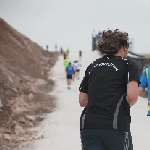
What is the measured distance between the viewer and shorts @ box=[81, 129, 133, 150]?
11.5ft

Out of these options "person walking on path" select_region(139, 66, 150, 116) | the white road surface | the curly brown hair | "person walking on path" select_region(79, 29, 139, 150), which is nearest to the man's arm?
"person walking on path" select_region(79, 29, 139, 150)

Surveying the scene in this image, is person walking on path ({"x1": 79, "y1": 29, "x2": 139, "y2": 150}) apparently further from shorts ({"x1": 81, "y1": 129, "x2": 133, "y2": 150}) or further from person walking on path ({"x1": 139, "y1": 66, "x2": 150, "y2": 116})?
person walking on path ({"x1": 139, "y1": 66, "x2": 150, "y2": 116})

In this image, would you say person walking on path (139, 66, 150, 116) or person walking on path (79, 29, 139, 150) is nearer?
person walking on path (79, 29, 139, 150)

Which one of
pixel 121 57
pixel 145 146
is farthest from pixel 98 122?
pixel 145 146

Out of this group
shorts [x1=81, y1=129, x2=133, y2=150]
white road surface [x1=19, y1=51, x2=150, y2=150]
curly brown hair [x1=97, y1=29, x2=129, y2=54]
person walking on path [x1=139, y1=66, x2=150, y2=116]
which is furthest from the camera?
white road surface [x1=19, y1=51, x2=150, y2=150]

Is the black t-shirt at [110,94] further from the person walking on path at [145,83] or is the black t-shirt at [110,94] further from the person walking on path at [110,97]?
the person walking on path at [145,83]

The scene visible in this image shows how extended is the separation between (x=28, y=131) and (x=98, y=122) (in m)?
7.30

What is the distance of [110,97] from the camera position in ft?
11.7

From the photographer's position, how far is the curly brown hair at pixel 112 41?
3659 mm

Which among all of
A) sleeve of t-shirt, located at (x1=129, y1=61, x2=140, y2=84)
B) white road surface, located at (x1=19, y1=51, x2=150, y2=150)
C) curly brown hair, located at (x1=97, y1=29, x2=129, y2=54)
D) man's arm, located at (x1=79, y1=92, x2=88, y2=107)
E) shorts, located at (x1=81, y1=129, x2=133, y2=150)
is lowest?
white road surface, located at (x1=19, y1=51, x2=150, y2=150)

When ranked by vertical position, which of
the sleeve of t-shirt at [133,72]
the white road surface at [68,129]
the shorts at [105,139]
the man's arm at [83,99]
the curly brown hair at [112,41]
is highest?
the curly brown hair at [112,41]

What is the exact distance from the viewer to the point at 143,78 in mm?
5637

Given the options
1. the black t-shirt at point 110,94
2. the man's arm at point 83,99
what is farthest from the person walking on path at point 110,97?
the man's arm at point 83,99

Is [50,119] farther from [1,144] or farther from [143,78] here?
[143,78]
